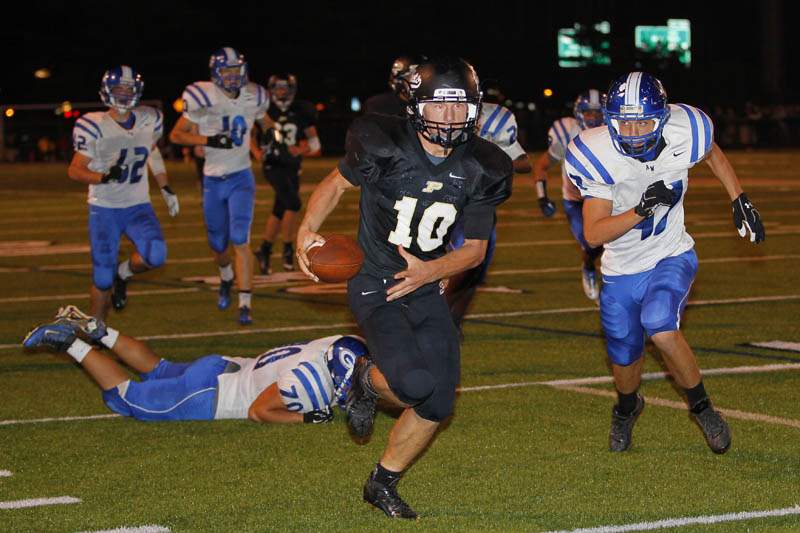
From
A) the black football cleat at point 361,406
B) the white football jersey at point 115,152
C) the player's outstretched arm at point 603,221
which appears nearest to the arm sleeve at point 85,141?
the white football jersey at point 115,152

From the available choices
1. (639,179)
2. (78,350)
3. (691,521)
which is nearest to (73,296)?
(78,350)

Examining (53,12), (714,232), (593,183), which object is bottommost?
(714,232)

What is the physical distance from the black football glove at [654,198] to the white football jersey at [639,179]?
0.94 feet

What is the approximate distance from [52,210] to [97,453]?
14.3m

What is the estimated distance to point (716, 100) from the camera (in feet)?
166

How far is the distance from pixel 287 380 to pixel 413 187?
1.30m

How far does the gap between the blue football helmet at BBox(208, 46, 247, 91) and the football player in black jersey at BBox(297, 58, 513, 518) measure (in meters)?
4.77

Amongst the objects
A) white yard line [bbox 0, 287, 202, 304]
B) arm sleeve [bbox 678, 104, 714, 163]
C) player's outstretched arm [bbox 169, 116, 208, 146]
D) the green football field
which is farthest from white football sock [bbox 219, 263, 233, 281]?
arm sleeve [bbox 678, 104, 714, 163]

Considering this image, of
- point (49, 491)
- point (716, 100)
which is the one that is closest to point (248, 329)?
point (49, 491)

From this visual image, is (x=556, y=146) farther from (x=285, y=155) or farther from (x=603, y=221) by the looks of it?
(x=603, y=221)

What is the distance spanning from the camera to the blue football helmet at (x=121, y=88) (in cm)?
857

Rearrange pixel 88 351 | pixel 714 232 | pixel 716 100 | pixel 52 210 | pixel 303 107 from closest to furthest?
pixel 88 351 < pixel 303 107 < pixel 714 232 < pixel 52 210 < pixel 716 100

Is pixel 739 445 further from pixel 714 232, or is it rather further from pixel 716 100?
pixel 716 100

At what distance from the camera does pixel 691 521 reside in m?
4.48
